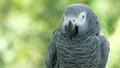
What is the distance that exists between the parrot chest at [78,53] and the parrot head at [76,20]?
3.6 inches

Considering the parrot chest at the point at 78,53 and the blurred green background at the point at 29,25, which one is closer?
the parrot chest at the point at 78,53

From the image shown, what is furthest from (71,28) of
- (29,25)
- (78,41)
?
(29,25)

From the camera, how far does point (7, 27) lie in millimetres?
4039

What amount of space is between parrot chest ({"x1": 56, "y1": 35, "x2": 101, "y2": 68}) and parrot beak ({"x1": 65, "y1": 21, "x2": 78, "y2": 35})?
0.10 metres

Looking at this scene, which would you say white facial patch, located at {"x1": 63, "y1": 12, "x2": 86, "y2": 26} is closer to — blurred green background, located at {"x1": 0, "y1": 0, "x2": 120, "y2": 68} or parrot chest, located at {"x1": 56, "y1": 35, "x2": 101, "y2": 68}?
parrot chest, located at {"x1": 56, "y1": 35, "x2": 101, "y2": 68}

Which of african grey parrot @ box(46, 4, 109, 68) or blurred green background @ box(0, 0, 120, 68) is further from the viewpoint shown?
blurred green background @ box(0, 0, 120, 68)

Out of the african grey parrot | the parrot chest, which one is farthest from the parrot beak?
the parrot chest

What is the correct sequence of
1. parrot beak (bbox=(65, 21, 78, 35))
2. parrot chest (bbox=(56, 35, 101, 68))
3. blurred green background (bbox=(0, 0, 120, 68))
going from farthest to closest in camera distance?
blurred green background (bbox=(0, 0, 120, 68)) → parrot chest (bbox=(56, 35, 101, 68)) → parrot beak (bbox=(65, 21, 78, 35))

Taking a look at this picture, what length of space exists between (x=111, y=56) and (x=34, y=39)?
865 millimetres

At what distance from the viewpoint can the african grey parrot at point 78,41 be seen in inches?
92.6

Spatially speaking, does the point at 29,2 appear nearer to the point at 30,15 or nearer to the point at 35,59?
the point at 30,15

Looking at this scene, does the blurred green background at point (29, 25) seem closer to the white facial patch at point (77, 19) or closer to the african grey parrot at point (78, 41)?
the african grey parrot at point (78, 41)

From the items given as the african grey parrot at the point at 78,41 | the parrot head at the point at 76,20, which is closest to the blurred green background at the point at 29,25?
the african grey parrot at the point at 78,41

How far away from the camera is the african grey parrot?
92.6 inches
